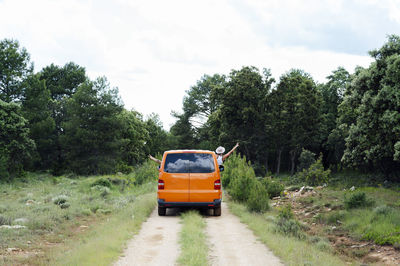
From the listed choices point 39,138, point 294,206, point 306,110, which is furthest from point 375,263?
point 39,138

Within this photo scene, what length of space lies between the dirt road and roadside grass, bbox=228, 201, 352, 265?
19 centimetres

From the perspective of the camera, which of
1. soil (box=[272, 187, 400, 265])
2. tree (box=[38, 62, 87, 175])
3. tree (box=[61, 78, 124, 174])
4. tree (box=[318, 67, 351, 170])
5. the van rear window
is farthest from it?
tree (box=[38, 62, 87, 175])

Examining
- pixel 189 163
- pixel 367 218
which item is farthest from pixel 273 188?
pixel 189 163

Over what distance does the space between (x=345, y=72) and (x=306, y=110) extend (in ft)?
29.4

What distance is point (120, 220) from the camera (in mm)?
12695

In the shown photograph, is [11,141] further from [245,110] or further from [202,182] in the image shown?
[202,182]

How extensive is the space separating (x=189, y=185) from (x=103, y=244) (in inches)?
196

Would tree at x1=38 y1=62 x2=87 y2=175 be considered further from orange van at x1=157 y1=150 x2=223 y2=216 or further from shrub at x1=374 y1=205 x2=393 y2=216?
shrub at x1=374 y1=205 x2=393 y2=216

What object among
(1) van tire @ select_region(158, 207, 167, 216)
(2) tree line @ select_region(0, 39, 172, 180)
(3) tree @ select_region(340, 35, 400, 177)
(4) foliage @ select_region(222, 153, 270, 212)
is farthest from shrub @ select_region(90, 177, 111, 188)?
(2) tree line @ select_region(0, 39, 172, 180)

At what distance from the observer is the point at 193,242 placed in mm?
9258

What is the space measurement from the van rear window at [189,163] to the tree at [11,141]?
33.7 m

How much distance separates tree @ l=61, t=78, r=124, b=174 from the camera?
51.9 meters

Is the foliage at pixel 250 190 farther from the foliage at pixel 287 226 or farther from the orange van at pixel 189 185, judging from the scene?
the foliage at pixel 287 226

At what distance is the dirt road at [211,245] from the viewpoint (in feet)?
26.2
